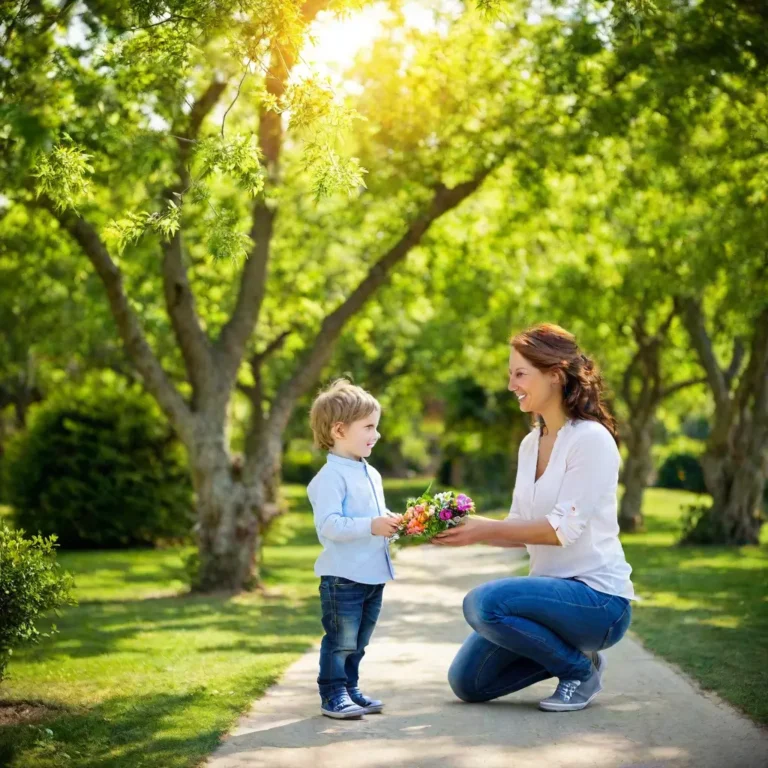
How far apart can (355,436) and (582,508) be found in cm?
127

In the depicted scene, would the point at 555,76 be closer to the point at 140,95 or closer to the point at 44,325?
the point at 140,95

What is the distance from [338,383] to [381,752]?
207 centimetres

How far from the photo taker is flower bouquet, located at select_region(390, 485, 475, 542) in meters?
5.59

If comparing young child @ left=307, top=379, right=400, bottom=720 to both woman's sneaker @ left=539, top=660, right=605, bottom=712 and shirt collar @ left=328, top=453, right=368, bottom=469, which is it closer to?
shirt collar @ left=328, top=453, right=368, bottom=469

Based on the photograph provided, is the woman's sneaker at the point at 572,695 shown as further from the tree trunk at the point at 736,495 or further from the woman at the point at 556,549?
the tree trunk at the point at 736,495

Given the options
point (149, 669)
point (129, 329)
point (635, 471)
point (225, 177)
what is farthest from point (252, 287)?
point (635, 471)

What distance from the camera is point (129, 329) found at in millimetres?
11992

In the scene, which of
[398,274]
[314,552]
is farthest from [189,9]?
[314,552]

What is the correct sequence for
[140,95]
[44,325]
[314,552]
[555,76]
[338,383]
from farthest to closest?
[44,325], [314,552], [555,76], [140,95], [338,383]

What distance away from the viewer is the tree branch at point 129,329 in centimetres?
1138

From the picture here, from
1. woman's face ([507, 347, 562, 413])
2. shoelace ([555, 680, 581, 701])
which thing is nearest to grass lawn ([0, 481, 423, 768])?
shoelace ([555, 680, 581, 701])

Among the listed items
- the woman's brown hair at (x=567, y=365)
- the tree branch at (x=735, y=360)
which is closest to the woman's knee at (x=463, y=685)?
the woman's brown hair at (x=567, y=365)

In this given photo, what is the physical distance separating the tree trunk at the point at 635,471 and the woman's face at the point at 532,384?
18.3 m

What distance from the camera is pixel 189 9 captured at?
6109mm
